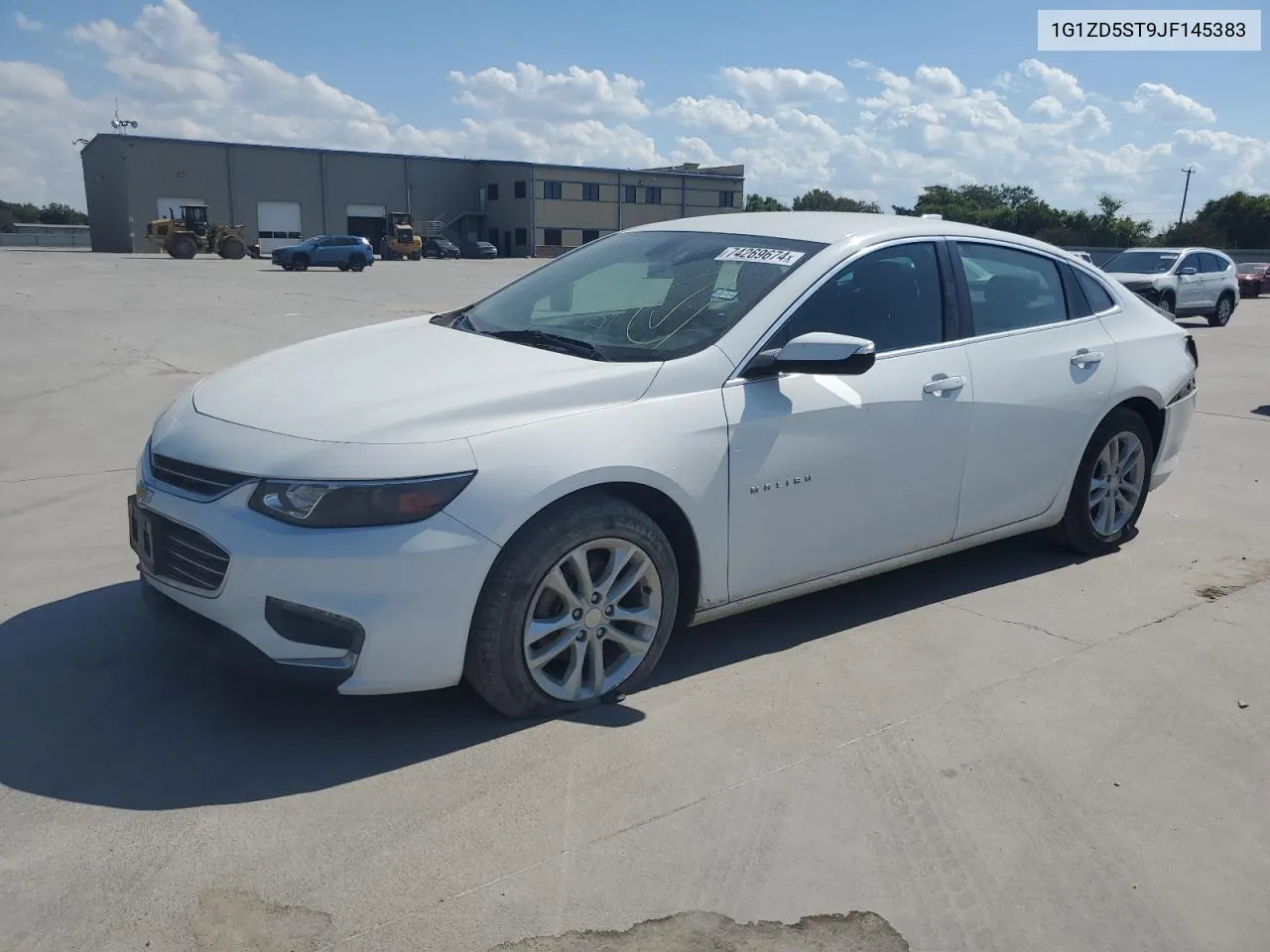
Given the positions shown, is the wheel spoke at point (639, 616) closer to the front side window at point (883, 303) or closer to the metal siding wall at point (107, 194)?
the front side window at point (883, 303)

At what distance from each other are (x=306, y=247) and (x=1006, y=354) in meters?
42.2

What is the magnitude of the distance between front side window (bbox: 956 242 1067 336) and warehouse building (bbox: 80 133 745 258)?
58032 mm

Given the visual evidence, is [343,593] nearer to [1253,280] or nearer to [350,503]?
[350,503]

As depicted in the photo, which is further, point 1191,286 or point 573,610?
point 1191,286

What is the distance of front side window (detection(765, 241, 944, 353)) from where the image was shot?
4105 mm

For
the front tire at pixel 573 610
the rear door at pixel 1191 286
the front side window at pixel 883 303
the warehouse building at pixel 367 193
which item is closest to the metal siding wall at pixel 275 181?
the warehouse building at pixel 367 193

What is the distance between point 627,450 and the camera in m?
3.48

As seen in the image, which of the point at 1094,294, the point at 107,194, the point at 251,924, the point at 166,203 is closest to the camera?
the point at 251,924

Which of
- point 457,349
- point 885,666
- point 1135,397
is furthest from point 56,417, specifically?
point 1135,397

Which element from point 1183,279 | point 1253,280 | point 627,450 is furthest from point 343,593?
point 1253,280

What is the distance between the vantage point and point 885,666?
4.09m

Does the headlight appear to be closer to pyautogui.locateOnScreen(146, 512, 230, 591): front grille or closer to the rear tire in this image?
pyautogui.locateOnScreen(146, 512, 230, 591): front grille

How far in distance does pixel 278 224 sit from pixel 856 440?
70415 millimetres

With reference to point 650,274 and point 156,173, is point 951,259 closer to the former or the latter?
point 650,274
